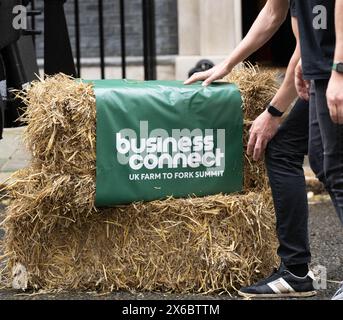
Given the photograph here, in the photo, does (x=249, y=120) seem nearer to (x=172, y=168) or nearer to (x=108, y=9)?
(x=172, y=168)

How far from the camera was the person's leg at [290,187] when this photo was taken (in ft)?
12.9

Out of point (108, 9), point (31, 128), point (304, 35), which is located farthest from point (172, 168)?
point (108, 9)

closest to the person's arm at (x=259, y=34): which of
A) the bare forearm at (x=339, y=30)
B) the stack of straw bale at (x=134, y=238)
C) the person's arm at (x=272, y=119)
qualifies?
the stack of straw bale at (x=134, y=238)

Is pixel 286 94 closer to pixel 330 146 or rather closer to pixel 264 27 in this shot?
pixel 264 27

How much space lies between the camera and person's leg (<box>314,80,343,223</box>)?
10.8ft

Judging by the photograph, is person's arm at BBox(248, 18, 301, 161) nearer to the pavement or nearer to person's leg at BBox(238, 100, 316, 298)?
person's leg at BBox(238, 100, 316, 298)

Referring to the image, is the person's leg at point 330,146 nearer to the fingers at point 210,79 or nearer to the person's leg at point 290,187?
the person's leg at point 290,187

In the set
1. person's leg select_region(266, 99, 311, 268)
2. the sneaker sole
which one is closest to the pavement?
the sneaker sole

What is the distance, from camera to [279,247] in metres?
4.05

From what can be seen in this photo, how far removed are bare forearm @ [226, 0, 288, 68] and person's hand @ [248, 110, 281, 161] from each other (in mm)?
342

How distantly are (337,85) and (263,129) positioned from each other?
0.84 m

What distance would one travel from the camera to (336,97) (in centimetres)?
313

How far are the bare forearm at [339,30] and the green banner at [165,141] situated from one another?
976mm
